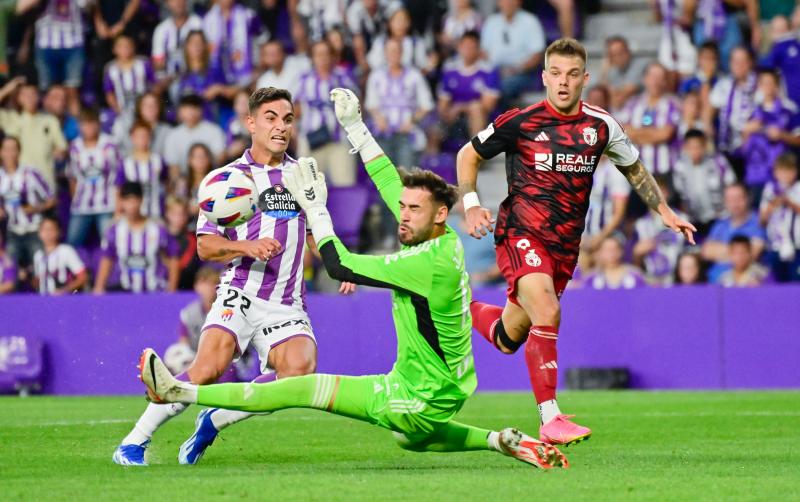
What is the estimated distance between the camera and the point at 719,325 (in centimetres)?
1566

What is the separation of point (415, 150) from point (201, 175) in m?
2.55

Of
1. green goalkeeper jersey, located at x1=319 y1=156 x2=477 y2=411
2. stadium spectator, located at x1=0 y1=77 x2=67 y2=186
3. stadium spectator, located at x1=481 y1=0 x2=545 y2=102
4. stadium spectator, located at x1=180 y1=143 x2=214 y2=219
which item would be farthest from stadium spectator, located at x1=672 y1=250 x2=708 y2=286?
green goalkeeper jersey, located at x1=319 y1=156 x2=477 y2=411

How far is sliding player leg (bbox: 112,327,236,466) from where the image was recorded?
844cm

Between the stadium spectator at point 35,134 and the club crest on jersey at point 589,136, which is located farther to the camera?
the stadium spectator at point 35,134

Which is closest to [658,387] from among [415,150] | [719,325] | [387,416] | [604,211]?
[719,325]

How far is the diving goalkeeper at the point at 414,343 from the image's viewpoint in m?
7.50

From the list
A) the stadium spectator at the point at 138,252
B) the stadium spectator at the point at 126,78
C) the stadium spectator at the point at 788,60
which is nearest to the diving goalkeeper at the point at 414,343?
the stadium spectator at the point at 138,252

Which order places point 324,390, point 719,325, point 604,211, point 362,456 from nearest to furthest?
point 324,390 → point 362,456 → point 719,325 → point 604,211

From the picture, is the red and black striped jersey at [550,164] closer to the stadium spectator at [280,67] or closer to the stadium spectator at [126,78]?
the stadium spectator at [280,67]

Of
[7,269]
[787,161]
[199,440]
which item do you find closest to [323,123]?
[7,269]

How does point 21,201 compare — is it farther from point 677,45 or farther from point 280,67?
point 677,45

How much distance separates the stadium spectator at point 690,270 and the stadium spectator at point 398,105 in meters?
3.43

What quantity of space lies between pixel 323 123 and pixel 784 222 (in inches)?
218

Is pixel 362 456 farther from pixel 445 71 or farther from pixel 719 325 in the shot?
pixel 445 71
